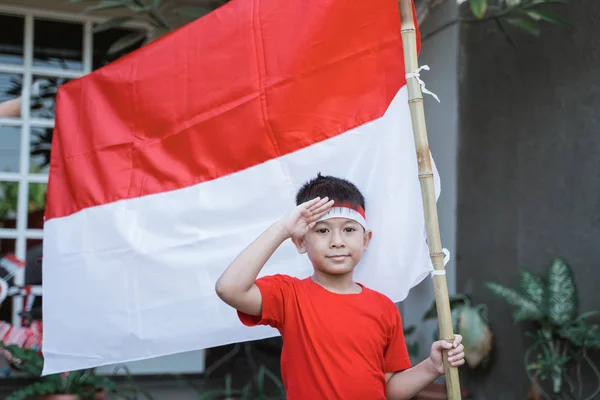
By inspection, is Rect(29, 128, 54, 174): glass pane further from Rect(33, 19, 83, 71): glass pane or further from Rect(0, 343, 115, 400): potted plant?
Rect(0, 343, 115, 400): potted plant

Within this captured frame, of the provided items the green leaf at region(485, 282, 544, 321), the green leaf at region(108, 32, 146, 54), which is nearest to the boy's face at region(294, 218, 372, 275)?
the green leaf at region(485, 282, 544, 321)

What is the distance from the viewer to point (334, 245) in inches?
97.0

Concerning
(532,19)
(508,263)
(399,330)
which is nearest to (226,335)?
(399,330)

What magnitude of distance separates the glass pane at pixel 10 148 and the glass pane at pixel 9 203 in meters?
0.10

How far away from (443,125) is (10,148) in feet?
9.17

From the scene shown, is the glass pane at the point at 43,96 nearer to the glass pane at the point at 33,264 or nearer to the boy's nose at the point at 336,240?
the glass pane at the point at 33,264

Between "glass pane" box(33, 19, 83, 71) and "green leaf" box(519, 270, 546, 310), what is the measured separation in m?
3.12

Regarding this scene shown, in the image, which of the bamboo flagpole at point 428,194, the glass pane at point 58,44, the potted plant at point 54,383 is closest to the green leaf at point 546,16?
the bamboo flagpole at point 428,194

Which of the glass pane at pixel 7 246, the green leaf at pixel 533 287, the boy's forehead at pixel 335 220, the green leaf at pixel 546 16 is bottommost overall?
the green leaf at pixel 533 287

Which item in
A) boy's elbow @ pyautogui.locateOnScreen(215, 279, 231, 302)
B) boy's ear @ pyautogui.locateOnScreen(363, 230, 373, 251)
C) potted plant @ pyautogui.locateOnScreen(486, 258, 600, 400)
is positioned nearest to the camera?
boy's elbow @ pyautogui.locateOnScreen(215, 279, 231, 302)

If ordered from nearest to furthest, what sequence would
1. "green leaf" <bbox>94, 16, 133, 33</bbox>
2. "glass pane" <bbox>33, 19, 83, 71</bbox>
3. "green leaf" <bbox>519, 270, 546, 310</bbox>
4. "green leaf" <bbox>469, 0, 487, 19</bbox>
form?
"green leaf" <bbox>469, 0, 487, 19</bbox>, "green leaf" <bbox>519, 270, 546, 310</bbox>, "green leaf" <bbox>94, 16, 133, 33</bbox>, "glass pane" <bbox>33, 19, 83, 71</bbox>

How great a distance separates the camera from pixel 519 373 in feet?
15.7

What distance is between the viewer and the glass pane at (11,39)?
203 inches

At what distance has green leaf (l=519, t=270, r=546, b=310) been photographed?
14.3 ft
